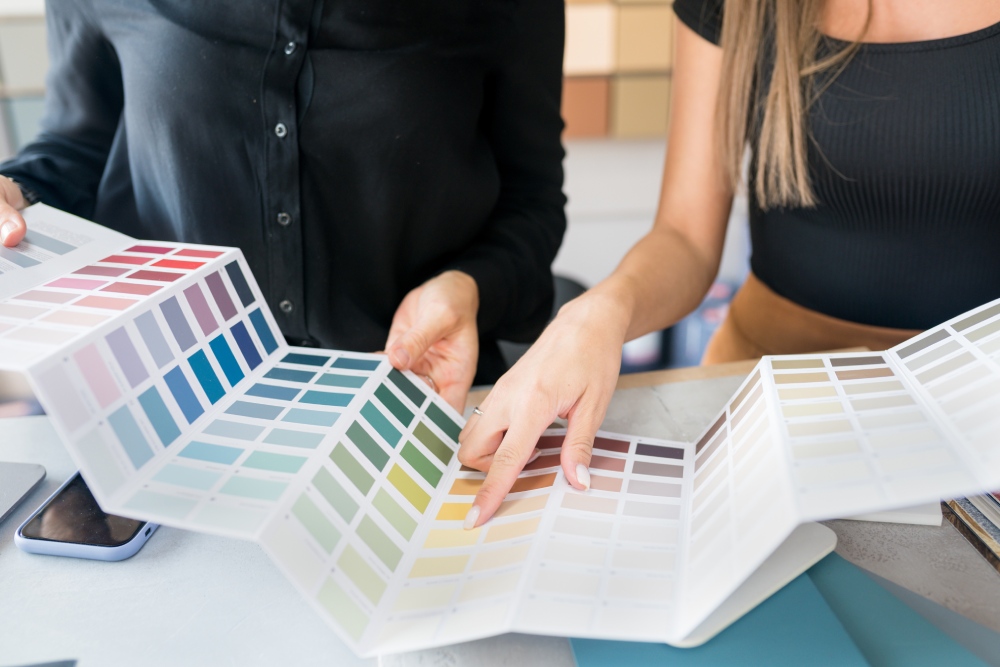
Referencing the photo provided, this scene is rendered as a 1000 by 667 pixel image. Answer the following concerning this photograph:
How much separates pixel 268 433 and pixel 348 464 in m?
0.06

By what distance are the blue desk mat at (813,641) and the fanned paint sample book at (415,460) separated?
0.07 ft

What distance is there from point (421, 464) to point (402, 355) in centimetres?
11

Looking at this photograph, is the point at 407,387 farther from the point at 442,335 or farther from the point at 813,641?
the point at 813,641

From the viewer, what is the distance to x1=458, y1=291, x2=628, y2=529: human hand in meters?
0.55

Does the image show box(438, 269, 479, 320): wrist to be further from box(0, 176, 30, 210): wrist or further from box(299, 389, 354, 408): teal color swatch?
box(0, 176, 30, 210): wrist

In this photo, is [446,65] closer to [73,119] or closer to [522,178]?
[522,178]

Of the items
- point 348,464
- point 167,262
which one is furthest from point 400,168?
point 348,464

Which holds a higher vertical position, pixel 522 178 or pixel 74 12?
pixel 74 12

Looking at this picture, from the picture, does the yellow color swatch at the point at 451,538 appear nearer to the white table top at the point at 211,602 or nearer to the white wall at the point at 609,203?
the white table top at the point at 211,602

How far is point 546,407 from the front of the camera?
1.91 feet

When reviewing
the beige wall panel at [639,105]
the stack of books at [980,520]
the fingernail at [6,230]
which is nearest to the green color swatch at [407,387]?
the fingernail at [6,230]

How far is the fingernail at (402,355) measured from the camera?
658mm

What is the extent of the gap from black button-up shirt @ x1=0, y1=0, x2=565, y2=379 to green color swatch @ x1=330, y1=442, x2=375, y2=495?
1.26ft

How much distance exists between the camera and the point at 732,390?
2.55 ft
